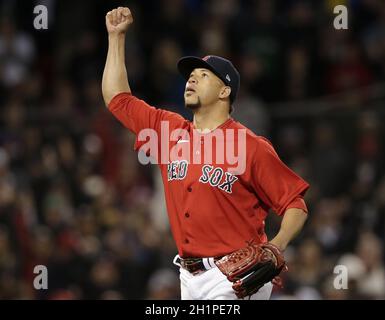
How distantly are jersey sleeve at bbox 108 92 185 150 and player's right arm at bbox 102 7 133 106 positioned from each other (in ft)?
0.16

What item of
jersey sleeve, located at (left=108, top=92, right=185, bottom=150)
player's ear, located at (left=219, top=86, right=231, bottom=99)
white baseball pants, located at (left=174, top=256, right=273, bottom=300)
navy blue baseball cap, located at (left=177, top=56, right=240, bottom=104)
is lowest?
white baseball pants, located at (left=174, top=256, right=273, bottom=300)

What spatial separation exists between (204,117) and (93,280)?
14.1ft

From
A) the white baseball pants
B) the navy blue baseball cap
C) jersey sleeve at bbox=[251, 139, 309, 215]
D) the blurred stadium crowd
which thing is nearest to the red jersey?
jersey sleeve at bbox=[251, 139, 309, 215]

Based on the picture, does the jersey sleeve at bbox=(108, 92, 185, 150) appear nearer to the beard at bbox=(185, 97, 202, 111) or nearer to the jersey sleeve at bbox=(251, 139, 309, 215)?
the beard at bbox=(185, 97, 202, 111)

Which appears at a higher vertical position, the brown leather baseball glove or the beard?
the beard

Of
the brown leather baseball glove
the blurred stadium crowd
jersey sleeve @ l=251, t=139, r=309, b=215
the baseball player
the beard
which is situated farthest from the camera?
the blurred stadium crowd

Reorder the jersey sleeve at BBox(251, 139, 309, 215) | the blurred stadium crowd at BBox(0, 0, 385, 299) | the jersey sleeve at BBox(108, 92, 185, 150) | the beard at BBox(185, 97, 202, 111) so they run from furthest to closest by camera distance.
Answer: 1. the blurred stadium crowd at BBox(0, 0, 385, 299)
2. the jersey sleeve at BBox(108, 92, 185, 150)
3. the beard at BBox(185, 97, 202, 111)
4. the jersey sleeve at BBox(251, 139, 309, 215)

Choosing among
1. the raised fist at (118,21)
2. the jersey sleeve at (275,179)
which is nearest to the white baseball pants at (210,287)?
Answer: the jersey sleeve at (275,179)

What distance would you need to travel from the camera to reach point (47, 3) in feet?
42.1

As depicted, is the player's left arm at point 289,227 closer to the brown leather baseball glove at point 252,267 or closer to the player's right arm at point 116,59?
the brown leather baseball glove at point 252,267

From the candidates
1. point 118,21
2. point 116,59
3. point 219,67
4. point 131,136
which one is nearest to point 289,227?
point 219,67

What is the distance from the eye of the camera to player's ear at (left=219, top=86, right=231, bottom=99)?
254 inches

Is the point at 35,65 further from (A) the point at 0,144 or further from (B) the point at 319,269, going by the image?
(B) the point at 319,269

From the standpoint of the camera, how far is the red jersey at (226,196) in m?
6.18
